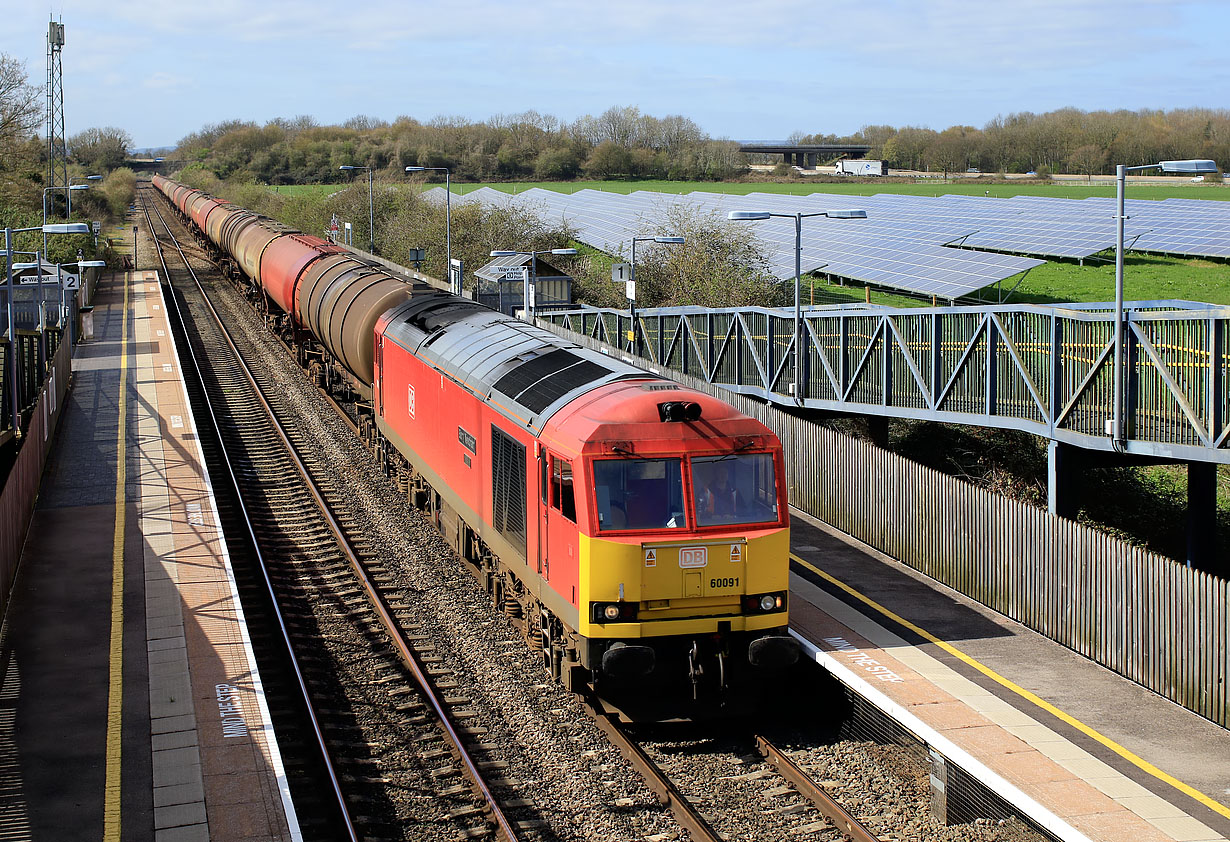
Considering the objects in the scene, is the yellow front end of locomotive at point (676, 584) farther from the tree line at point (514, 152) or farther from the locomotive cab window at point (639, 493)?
the tree line at point (514, 152)

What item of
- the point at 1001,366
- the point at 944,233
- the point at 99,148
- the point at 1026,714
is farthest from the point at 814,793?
the point at 99,148

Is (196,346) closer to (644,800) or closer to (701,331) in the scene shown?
(701,331)

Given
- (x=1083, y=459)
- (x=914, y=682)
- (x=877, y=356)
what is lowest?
(x=914, y=682)

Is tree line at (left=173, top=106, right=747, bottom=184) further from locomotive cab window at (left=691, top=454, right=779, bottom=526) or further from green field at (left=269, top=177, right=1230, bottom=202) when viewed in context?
locomotive cab window at (left=691, top=454, right=779, bottom=526)

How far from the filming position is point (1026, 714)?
10734 mm

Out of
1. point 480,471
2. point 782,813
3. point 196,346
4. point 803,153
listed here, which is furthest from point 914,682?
point 803,153

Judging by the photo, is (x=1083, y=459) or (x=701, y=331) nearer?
(x=1083, y=459)

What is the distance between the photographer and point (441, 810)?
10273 millimetres

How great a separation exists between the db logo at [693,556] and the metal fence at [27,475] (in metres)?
9.18

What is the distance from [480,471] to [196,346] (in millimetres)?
27287

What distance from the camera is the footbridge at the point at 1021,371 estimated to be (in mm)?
13969

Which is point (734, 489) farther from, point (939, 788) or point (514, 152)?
point (514, 152)

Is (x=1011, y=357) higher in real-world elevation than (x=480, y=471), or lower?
higher

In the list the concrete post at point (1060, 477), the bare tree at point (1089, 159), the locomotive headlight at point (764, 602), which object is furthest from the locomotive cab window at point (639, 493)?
the bare tree at point (1089, 159)
